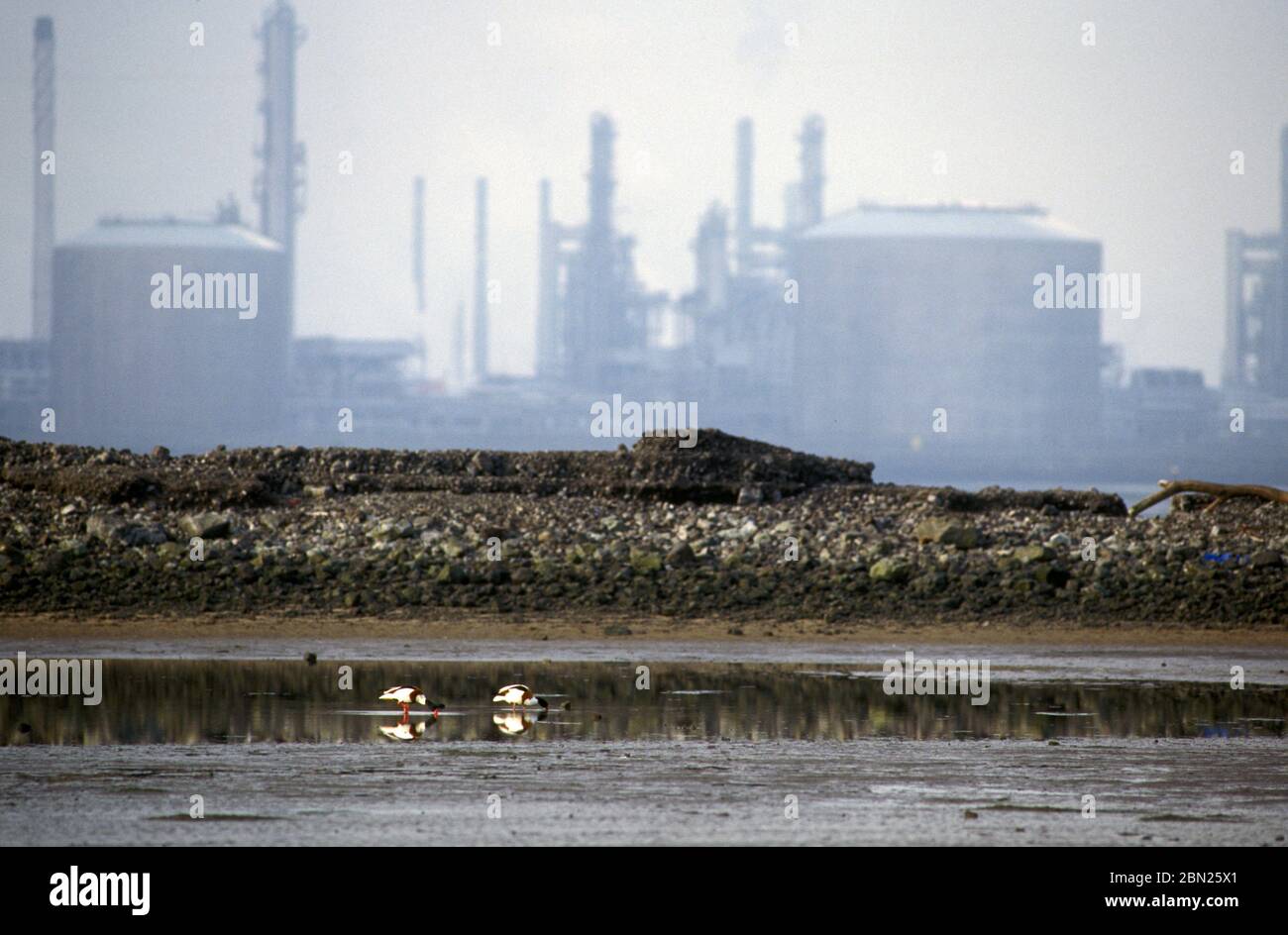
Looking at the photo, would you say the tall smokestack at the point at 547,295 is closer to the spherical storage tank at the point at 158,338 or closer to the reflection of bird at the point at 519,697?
the spherical storage tank at the point at 158,338

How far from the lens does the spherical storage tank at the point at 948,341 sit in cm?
14825

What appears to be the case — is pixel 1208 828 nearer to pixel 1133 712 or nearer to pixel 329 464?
pixel 1133 712

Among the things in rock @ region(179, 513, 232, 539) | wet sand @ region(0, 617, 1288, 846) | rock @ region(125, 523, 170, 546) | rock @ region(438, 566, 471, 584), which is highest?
rock @ region(179, 513, 232, 539)

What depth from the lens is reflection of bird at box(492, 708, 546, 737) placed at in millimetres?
10578

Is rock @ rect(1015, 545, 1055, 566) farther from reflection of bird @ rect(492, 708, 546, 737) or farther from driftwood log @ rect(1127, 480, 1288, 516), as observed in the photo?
reflection of bird @ rect(492, 708, 546, 737)

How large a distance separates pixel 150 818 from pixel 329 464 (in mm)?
20964

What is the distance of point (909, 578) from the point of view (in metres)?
20.3

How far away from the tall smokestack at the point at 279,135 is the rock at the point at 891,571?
121 meters

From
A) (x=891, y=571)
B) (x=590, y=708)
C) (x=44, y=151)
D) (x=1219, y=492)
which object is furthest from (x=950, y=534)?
(x=44, y=151)

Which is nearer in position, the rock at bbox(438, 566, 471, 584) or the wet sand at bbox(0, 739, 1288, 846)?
the wet sand at bbox(0, 739, 1288, 846)

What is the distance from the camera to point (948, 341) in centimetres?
15112

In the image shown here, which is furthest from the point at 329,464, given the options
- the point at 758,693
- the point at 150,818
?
the point at 150,818

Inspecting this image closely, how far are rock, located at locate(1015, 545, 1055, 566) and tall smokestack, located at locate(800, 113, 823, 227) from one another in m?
128

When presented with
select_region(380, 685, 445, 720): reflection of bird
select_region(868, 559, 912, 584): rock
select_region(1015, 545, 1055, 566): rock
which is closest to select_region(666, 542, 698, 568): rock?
select_region(868, 559, 912, 584): rock
